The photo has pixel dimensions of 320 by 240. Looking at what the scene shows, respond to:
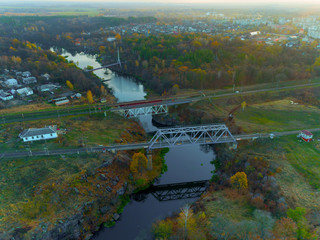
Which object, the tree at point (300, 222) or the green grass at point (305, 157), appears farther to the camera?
the green grass at point (305, 157)

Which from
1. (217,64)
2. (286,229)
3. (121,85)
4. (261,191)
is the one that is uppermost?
(217,64)

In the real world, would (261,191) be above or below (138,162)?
below

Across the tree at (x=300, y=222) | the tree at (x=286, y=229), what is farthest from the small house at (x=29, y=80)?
the tree at (x=300, y=222)

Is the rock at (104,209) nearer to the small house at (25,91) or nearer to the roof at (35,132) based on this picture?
the roof at (35,132)

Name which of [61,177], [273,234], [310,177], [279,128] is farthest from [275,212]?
[61,177]

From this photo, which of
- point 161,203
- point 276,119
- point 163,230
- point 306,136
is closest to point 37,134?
point 161,203

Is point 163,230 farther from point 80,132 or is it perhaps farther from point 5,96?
point 5,96

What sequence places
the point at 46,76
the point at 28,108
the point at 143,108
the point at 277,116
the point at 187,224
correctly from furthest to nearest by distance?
the point at 46,76 < the point at 28,108 < the point at 143,108 < the point at 277,116 < the point at 187,224

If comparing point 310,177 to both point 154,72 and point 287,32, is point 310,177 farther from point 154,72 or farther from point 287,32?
point 287,32
